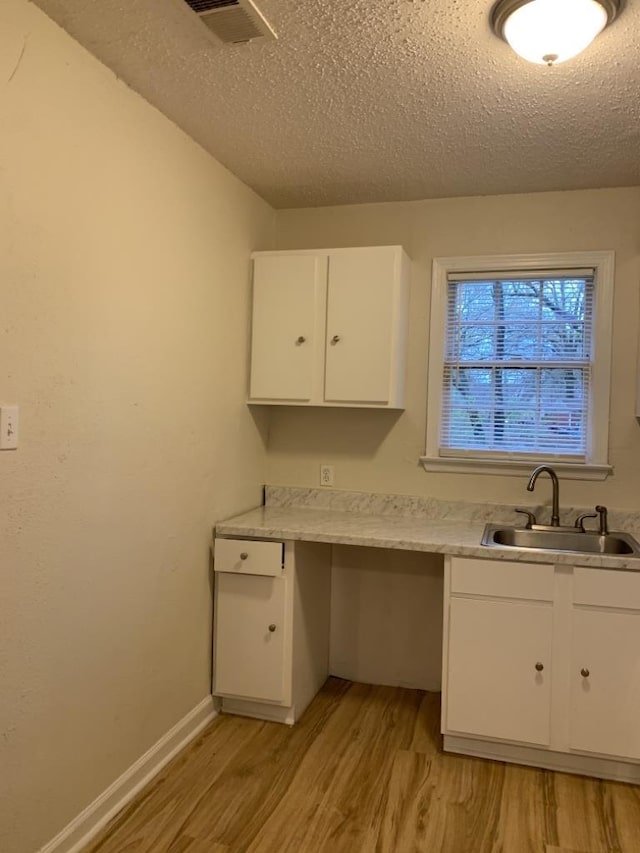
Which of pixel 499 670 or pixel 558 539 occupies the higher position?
pixel 558 539

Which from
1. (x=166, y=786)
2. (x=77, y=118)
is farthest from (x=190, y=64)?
(x=166, y=786)

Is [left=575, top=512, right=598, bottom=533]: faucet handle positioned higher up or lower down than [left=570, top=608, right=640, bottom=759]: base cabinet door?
higher up

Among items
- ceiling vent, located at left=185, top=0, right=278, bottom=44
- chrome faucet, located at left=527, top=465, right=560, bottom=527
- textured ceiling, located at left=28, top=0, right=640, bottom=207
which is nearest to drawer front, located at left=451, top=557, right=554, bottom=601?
chrome faucet, located at left=527, top=465, right=560, bottom=527

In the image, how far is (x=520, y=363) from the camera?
3.05m

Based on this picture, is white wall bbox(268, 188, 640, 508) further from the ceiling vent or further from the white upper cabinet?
the ceiling vent

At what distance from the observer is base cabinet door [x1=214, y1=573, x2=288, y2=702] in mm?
2713

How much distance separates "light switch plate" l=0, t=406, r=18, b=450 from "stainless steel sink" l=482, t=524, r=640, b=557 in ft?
6.24

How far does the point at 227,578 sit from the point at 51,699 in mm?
999

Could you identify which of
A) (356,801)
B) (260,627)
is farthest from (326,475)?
(356,801)

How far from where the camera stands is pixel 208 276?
2705mm

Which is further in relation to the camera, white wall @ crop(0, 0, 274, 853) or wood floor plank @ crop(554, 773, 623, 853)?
wood floor plank @ crop(554, 773, 623, 853)

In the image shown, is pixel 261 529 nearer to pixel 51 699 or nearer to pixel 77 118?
pixel 51 699

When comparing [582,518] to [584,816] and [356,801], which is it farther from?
[356,801]

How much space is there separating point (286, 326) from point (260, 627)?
1.39 metres
